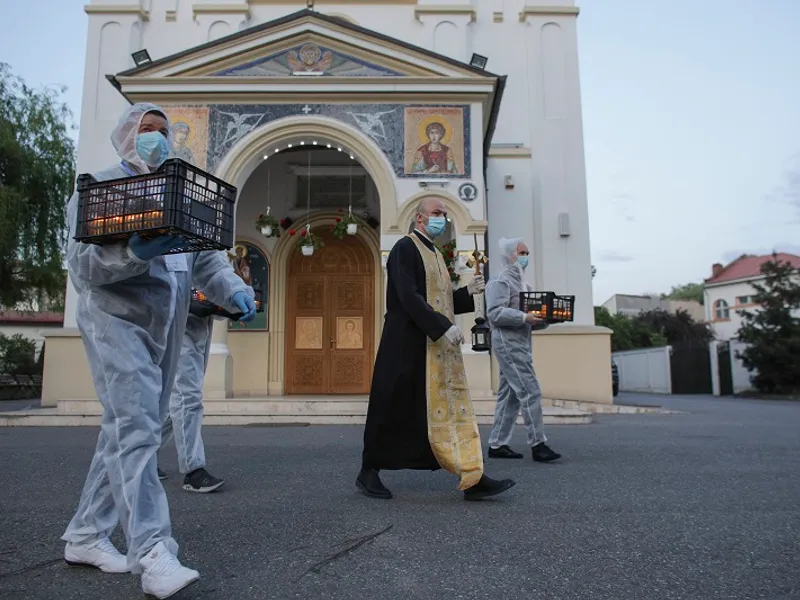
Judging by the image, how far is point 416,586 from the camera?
269cm

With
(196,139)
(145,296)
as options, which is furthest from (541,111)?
(145,296)

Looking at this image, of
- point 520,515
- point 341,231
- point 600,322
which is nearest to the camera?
point 520,515

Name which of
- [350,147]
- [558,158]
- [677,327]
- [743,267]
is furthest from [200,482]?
[743,267]

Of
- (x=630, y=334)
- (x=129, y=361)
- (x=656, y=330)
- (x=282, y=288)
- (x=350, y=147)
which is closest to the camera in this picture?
(x=129, y=361)

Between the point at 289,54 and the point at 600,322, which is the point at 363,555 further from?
the point at 600,322

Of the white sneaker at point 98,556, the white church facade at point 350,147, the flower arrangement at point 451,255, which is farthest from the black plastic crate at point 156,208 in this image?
the flower arrangement at point 451,255

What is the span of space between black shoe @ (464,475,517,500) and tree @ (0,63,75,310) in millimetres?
17261

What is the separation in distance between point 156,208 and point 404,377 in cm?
247

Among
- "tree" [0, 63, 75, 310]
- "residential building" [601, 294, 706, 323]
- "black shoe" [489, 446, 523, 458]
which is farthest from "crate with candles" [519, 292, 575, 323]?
"residential building" [601, 294, 706, 323]

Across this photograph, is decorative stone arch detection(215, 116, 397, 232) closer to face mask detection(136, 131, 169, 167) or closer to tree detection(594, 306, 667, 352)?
face mask detection(136, 131, 169, 167)

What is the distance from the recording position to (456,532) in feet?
11.6

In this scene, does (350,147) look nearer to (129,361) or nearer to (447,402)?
(447,402)

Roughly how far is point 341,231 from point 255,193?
3056 millimetres

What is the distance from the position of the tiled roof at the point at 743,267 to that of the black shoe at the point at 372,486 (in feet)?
201
